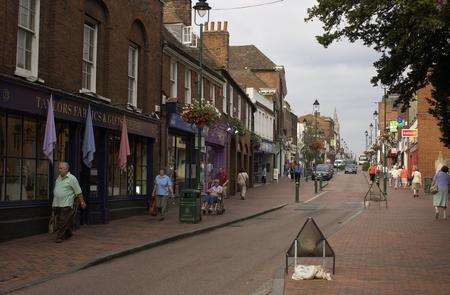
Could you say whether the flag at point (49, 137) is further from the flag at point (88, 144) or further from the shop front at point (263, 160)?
the shop front at point (263, 160)

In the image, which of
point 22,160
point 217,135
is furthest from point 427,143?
point 22,160

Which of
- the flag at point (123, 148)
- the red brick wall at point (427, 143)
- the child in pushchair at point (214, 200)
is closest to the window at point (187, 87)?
the child in pushchair at point (214, 200)

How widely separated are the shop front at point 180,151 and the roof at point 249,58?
39.3 meters

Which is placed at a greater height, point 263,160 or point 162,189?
point 263,160

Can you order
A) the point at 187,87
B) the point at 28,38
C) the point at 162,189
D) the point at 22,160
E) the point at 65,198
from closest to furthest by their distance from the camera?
the point at 65,198 < the point at 22,160 < the point at 28,38 < the point at 162,189 < the point at 187,87

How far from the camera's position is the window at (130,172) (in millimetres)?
19578

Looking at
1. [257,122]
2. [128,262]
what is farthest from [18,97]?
[257,122]

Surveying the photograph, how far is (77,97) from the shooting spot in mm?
16469

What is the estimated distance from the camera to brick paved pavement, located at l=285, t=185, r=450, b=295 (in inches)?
345

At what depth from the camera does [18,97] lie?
45.1 ft

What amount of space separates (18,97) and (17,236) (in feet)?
10.3

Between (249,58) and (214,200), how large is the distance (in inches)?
1890

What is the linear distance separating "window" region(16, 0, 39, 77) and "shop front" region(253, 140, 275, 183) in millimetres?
35158

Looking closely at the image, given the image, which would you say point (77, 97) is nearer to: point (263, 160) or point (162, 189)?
point (162, 189)
